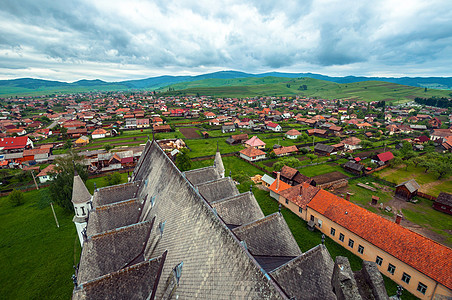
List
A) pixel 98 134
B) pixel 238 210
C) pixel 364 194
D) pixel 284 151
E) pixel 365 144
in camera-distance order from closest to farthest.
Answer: pixel 238 210 → pixel 364 194 → pixel 284 151 → pixel 365 144 → pixel 98 134

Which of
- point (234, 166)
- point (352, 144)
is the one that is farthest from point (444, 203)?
point (234, 166)

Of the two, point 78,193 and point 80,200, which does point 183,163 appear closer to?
point 78,193

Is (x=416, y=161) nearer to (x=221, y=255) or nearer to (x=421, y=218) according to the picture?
(x=421, y=218)

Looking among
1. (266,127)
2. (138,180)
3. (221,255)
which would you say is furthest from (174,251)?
(266,127)

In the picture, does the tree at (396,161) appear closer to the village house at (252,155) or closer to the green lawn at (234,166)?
the village house at (252,155)

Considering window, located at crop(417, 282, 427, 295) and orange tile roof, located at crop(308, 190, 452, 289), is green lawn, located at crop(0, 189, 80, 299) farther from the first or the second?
window, located at crop(417, 282, 427, 295)

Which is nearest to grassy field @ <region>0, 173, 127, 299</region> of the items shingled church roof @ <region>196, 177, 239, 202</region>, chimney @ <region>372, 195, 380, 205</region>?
shingled church roof @ <region>196, 177, 239, 202</region>

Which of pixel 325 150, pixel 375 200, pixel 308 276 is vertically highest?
pixel 308 276
